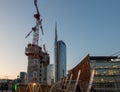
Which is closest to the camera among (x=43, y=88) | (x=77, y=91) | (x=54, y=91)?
(x=77, y=91)

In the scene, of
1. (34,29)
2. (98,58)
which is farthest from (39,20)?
(98,58)

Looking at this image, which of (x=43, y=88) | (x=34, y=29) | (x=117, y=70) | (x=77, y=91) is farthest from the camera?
(x=34, y=29)

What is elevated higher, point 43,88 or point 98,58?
point 98,58

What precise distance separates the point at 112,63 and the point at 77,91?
2456 inches

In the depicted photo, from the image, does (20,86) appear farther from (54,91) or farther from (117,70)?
(117,70)

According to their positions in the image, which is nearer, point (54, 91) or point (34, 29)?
point (54, 91)

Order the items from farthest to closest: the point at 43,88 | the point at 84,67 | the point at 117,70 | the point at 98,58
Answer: the point at 98,58 → the point at 117,70 → the point at 43,88 → the point at 84,67

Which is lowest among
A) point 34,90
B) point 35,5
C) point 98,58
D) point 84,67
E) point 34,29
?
point 34,90

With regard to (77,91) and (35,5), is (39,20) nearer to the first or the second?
(35,5)

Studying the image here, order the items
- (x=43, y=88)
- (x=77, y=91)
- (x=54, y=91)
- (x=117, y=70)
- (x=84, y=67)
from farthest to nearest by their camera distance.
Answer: (x=117, y=70) → (x=43, y=88) → (x=84, y=67) → (x=54, y=91) → (x=77, y=91)

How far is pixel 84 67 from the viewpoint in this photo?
42.4 metres

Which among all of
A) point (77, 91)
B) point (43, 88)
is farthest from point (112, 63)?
point (77, 91)

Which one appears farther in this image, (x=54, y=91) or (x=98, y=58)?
(x=98, y=58)

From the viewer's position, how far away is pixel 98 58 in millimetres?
100562
